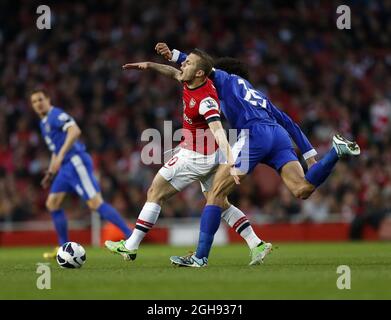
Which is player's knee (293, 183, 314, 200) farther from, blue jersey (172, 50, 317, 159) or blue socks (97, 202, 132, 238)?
blue socks (97, 202, 132, 238)

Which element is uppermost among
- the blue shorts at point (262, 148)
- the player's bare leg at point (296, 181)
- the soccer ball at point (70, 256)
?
the blue shorts at point (262, 148)

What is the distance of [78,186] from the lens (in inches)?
509

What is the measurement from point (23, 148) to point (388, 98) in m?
8.20

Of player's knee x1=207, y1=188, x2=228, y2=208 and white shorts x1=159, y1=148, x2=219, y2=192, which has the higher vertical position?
white shorts x1=159, y1=148, x2=219, y2=192

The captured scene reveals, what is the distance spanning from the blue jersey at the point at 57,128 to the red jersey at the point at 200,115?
3719 millimetres

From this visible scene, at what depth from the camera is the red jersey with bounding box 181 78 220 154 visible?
354 inches

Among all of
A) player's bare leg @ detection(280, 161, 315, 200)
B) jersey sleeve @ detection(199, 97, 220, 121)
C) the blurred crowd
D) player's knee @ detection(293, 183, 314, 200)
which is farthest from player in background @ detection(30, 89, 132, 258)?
the blurred crowd

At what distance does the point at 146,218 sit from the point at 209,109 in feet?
4.47

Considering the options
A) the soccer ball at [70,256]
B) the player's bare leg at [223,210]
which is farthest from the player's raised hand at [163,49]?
the soccer ball at [70,256]

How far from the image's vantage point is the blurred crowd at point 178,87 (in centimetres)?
1866

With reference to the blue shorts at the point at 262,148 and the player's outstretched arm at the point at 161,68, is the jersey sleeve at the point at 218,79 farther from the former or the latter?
the blue shorts at the point at 262,148

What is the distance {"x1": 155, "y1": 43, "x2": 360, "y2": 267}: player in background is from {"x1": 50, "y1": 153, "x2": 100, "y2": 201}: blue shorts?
368 centimetres

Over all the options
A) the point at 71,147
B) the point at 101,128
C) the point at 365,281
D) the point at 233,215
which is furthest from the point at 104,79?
the point at 365,281
